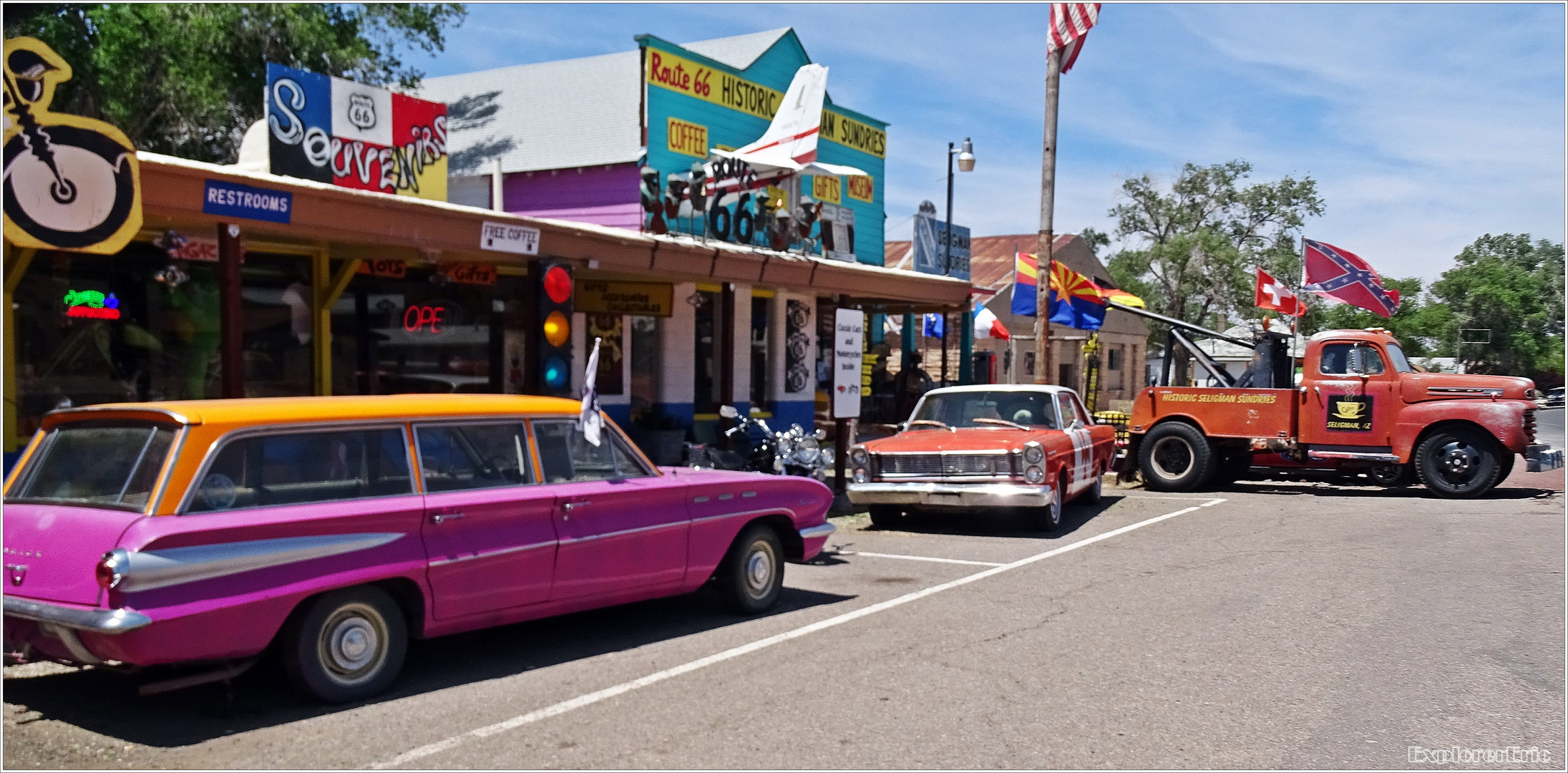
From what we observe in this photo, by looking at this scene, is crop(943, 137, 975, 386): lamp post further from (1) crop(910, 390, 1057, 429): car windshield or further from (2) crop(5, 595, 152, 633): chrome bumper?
(2) crop(5, 595, 152, 633): chrome bumper

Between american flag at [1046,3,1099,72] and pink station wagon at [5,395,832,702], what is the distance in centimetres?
1235

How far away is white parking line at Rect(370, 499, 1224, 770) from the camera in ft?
16.4

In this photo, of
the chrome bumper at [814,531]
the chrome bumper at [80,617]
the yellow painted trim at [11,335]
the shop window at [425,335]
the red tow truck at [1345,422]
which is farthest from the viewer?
the red tow truck at [1345,422]

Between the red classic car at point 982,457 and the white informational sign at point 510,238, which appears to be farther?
the red classic car at point 982,457

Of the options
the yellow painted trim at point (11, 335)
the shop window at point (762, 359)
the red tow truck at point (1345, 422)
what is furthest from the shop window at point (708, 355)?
the yellow painted trim at point (11, 335)

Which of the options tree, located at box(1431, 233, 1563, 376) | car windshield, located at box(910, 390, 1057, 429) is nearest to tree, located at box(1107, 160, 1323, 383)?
tree, located at box(1431, 233, 1563, 376)

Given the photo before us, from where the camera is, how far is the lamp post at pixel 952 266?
20323 millimetres

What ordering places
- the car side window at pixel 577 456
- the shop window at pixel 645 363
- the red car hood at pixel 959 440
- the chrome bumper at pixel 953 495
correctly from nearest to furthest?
the car side window at pixel 577 456 < the chrome bumper at pixel 953 495 < the red car hood at pixel 959 440 < the shop window at pixel 645 363

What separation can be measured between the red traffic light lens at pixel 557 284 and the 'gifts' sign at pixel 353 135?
3.17 m

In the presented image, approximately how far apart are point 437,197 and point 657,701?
10028mm

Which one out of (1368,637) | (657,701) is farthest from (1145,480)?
(657,701)

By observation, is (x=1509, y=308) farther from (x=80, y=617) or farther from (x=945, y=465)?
(x=80, y=617)

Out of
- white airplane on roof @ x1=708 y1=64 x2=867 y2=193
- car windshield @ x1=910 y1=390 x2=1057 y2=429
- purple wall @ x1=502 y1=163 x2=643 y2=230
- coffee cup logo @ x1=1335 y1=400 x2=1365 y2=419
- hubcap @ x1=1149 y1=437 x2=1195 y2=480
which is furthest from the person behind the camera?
purple wall @ x1=502 y1=163 x2=643 y2=230

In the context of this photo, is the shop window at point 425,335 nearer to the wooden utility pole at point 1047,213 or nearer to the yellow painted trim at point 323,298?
the yellow painted trim at point 323,298
